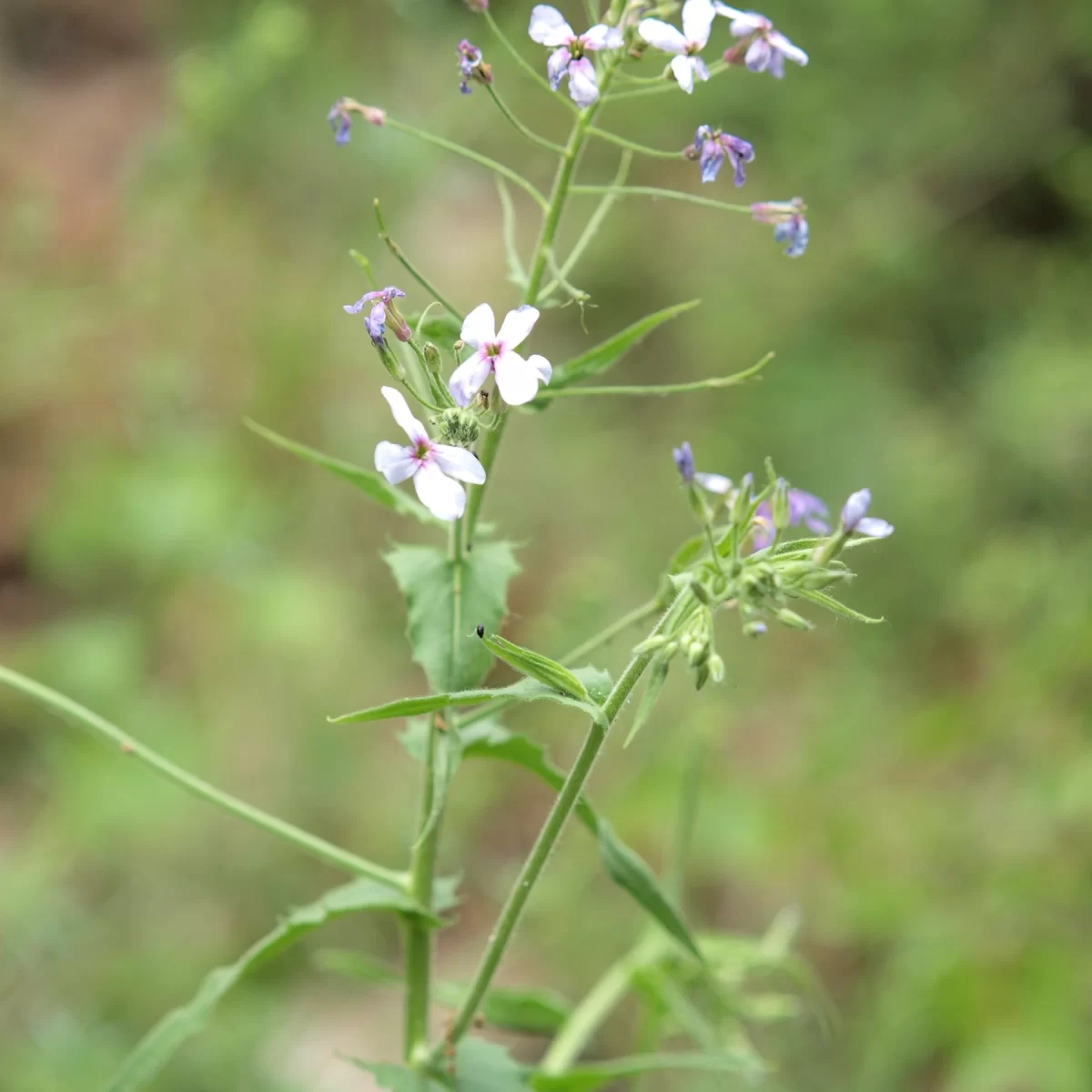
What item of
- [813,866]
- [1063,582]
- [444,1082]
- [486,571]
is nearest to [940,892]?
[813,866]

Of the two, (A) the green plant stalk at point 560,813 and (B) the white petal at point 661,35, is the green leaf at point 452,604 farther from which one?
(B) the white petal at point 661,35

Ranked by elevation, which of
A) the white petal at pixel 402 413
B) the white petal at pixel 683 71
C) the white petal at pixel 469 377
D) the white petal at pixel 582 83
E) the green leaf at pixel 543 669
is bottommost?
the green leaf at pixel 543 669

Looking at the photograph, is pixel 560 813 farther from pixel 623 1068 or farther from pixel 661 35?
pixel 661 35

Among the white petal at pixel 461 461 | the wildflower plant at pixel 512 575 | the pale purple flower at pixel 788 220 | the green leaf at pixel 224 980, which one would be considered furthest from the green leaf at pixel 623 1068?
the pale purple flower at pixel 788 220

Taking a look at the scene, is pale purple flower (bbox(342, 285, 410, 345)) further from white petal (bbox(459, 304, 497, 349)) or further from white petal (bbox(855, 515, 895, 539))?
white petal (bbox(855, 515, 895, 539))

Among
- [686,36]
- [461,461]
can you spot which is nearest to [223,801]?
[461,461]

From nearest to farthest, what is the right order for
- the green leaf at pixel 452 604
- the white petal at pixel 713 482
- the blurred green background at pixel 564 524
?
the green leaf at pixel 452 604 < the white petal at pixel 713 482 < the blurred green background at pixel 564 524

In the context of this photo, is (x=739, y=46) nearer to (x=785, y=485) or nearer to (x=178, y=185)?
(x=785, y=485)
